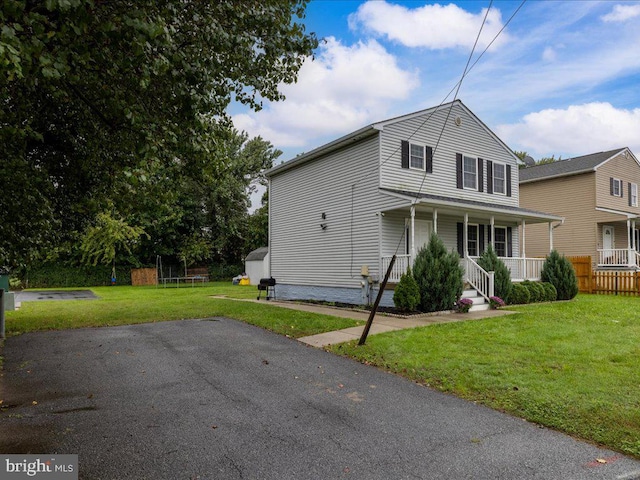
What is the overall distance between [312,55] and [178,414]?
15.4ft

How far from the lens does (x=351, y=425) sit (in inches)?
161

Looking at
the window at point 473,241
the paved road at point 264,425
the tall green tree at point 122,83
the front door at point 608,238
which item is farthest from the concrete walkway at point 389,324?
the front door at point 608,238

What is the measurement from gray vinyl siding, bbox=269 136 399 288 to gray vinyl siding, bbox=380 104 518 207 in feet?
2.08

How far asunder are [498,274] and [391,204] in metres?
4.17

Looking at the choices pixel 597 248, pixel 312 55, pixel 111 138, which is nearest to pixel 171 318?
pixel 111 138

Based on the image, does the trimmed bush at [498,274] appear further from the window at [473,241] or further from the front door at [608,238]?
the front door at [608,238]

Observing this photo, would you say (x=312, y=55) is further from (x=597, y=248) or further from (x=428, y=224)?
(x=597, y=248)

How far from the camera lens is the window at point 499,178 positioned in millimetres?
17219

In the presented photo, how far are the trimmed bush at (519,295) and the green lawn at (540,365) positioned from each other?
371 centimetres

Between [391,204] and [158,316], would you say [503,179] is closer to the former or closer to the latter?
[391,204]

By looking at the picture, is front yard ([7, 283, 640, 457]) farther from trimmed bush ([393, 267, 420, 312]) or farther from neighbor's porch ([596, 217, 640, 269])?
neighbor's porch ([596, 217, 640, 269])

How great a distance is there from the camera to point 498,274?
1339cm

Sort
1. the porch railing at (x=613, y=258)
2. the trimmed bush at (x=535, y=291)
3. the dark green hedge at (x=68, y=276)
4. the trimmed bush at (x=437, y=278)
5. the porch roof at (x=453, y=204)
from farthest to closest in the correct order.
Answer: the dark green hedge at (x=68, y=276)
the porch railing at (x=613, y=258)
the trimmed bush at (x=535, y=291)
the porch roof at (x=453, y=204)
the trimmed bush at (x=437, y=278)

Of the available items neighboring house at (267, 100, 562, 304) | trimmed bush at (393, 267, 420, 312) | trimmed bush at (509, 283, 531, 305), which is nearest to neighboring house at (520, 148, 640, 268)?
neighboring house at (267, 100, 562, 304)
